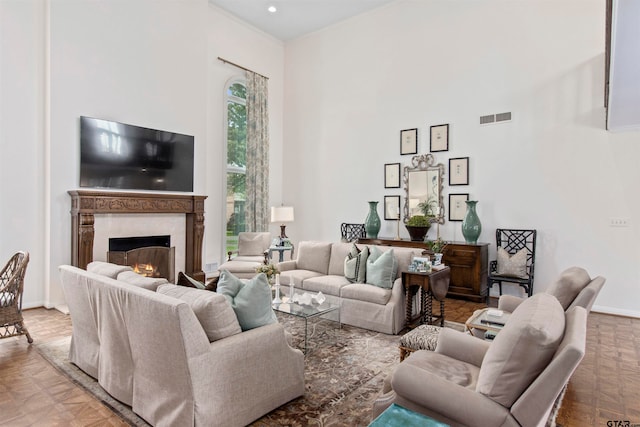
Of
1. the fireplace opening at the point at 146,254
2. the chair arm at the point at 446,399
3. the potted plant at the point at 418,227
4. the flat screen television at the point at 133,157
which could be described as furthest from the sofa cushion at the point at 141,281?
the potted plant at the point at 418,227

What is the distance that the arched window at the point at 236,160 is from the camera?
23.6ft

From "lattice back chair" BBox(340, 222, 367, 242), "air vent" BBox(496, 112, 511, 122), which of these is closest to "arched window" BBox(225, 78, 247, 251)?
"lattice back chair" BBox(340, 222, 367, 242)

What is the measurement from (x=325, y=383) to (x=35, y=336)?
312 cm

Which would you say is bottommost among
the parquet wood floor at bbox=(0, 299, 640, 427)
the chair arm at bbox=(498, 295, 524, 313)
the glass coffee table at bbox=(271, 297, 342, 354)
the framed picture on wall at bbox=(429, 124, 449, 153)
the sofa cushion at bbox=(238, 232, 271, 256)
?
the parquet wood floor at bbox=(0, 299, 640, 427)

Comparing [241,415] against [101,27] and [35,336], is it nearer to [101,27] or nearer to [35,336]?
[35,336]

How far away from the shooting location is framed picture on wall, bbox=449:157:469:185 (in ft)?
19.3

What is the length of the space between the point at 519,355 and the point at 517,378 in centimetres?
10

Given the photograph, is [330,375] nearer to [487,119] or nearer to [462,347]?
[462,347]

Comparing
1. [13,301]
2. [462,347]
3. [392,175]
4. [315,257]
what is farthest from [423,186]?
[13,301]

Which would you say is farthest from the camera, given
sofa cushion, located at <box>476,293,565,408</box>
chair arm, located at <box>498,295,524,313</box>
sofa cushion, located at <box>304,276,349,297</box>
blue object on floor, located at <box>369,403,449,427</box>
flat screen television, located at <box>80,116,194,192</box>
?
flat screen television, located at <box>80,116,194,192</box>

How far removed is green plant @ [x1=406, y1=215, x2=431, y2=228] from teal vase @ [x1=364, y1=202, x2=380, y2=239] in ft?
2.08

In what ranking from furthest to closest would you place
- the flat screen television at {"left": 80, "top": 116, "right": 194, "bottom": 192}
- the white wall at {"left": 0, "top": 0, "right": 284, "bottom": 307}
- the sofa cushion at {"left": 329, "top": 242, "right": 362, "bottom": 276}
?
the flat screen television at {"left": 80, "top": 116, "right": 194, "bottom": 192}
the sofa cushion at {"left": 329, "top": 242, "right": 362, "bottom": 276}
the white wall at {"left": 0, "top": 0, "right": 284, "bottom": 307}

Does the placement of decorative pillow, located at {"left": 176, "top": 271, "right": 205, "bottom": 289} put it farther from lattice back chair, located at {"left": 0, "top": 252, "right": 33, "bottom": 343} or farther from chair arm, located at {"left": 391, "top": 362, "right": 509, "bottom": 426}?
lattice back chair, located at {"left": 0, "top": 252, "right": 33, "bottom": 343}

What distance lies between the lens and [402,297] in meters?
4.02
